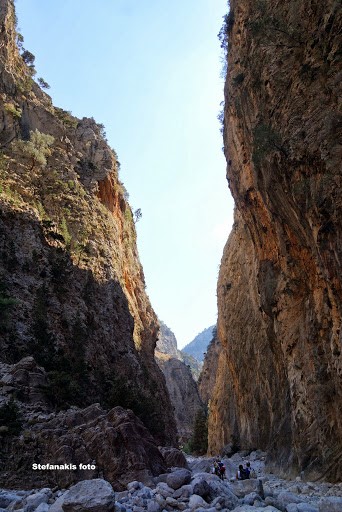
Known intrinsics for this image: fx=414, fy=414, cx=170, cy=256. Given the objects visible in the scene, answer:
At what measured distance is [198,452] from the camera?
5591cm

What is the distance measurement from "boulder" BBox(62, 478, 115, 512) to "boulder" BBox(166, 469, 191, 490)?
2.21 metres

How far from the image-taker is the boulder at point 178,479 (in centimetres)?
991

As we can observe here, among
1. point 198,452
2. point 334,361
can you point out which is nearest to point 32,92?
point 334,361

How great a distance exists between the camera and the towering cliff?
20.9 m

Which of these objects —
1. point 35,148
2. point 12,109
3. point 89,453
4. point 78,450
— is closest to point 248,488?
point 89,453

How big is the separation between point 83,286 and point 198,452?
38.6 m

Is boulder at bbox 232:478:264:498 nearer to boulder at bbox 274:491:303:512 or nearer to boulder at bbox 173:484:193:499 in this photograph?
boulder at bbox 274:491:303:512

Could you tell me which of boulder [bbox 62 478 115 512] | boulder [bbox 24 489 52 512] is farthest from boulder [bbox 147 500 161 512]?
boulder [bbox 24 489 52 512]

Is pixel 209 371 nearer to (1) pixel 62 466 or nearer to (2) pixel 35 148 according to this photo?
(2) pixel 35 148

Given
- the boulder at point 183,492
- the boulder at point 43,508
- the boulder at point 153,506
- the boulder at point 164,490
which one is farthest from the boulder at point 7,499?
the boulder at point 183,492

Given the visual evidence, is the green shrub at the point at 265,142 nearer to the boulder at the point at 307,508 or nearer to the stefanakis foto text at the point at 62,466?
the boulder at the point at 307,508

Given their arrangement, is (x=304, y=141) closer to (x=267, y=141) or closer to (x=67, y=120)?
(x=267, y=141)

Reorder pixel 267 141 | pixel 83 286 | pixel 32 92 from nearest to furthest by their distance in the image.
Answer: pixel 267 141
pixel 83 286
pixel 32 92

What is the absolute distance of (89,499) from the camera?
25.2 feet
